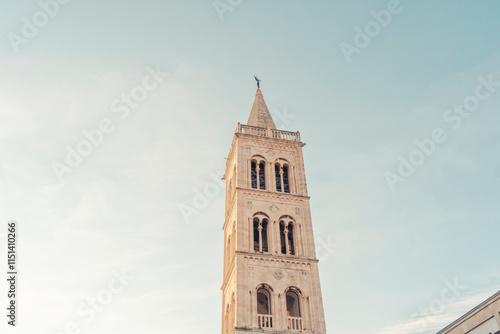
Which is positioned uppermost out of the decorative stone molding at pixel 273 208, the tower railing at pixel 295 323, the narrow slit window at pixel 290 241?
the decorative stone molding at pixel 273 208

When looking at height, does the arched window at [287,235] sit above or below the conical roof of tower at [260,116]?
below

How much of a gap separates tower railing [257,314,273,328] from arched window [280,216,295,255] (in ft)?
19.4

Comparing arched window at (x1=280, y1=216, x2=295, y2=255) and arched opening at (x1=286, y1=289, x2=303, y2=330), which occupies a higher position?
arched window at (x1=280, y1=216, x2=295, y2=255)

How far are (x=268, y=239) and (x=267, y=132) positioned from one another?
37.4 feet

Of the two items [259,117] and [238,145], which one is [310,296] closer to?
[238,145]

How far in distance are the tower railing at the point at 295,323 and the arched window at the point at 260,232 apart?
6.16 m

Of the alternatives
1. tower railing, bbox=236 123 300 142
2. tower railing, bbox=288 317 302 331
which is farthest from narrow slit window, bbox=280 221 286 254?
tower railing, bbox=236 123 300 142

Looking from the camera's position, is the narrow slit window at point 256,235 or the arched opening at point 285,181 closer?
the narrow slit window at point 256,235

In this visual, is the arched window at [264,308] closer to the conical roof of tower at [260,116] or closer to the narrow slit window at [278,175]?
the narrow slit window at [278,175]

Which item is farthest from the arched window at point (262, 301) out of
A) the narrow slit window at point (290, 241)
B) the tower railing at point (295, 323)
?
the narrow slit window at point (290, 241)

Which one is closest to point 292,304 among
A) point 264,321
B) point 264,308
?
point 264,308

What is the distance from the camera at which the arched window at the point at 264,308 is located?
107 feet

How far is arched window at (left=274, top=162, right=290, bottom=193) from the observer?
136 feet

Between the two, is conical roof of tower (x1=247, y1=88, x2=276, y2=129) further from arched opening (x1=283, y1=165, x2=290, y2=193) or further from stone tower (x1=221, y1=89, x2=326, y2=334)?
arched opening (x1=283, y1=165, x2=290, y2=193)
